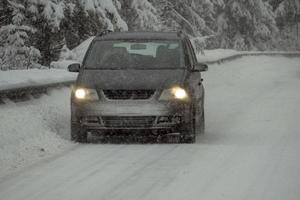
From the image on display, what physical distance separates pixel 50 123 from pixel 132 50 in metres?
1.87

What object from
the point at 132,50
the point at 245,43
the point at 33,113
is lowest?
the point at 245,43

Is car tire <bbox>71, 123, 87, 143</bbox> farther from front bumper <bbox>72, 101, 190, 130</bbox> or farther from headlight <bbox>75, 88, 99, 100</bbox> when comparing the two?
headlight <bbox>75, 88, 99, 100</bbox>

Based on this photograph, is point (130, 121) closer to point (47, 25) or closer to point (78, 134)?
point (78, 134)

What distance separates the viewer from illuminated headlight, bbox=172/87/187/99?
11.8 metres

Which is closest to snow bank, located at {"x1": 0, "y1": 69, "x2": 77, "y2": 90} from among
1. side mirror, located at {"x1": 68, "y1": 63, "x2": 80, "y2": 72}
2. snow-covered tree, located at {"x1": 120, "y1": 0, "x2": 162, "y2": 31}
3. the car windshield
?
side mirror, located at {"x1": 68, "y1": 63, "x2": 80, "y2": 72}

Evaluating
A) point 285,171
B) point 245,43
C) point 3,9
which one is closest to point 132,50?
point 285,171

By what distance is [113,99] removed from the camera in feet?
38.6

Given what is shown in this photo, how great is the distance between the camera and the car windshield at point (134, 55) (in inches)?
505

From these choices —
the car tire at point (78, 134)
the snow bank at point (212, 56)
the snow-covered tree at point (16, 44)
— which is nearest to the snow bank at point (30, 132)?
the car tire at point (78, 134)

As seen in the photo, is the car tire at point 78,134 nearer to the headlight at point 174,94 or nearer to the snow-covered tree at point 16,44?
the headlight at point 174,94

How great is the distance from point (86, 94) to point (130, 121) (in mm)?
802

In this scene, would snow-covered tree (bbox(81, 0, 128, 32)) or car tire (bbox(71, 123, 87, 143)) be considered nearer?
car tire (bbox(71, 123, 87, 143))

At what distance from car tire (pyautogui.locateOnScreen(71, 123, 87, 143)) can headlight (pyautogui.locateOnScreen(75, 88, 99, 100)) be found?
16.9 inches

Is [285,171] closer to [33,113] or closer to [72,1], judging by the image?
[33,113]
